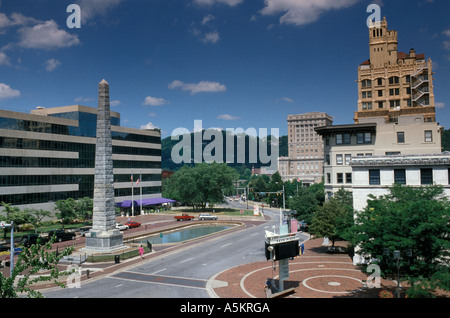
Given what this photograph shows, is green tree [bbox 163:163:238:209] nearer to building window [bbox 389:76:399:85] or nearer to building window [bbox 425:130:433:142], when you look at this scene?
building window [bbox 389:76:399:85]

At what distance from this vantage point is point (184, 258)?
37.0m

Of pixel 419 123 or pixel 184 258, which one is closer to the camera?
pixel 184 258

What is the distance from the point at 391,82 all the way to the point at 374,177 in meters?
39.0

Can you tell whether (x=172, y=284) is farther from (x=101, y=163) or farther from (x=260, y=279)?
(x=101, y=163)

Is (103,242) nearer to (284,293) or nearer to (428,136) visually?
(284,293)

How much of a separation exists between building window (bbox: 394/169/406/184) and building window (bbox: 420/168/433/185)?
1.47 meters

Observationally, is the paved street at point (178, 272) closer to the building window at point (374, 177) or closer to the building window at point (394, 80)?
the building window at point (374, 177)

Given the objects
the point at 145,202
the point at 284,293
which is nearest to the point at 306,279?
the point at 284,293

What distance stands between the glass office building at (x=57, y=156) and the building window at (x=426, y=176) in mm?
63339

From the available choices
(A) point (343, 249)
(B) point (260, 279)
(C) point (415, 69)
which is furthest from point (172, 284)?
(C) point (415, 69)

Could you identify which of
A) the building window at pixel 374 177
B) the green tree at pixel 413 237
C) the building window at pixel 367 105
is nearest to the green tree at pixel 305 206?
the building window at pixel 374 177

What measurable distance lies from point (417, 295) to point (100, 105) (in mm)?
36524

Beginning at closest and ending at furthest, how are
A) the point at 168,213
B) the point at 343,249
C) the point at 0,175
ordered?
the point at 343,249
the point at 0,175
the point at 168,213

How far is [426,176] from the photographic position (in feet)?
103
